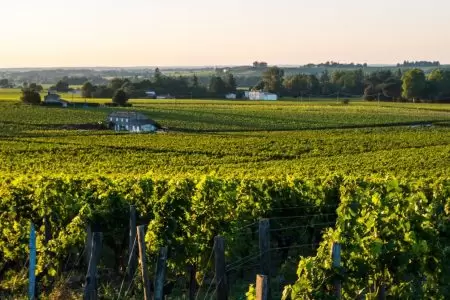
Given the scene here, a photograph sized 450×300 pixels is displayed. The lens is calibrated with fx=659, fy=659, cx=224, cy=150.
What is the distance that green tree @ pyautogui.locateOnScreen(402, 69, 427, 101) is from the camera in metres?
108

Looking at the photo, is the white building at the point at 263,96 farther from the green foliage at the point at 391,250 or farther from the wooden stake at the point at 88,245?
the green foliage at the point at 391,250

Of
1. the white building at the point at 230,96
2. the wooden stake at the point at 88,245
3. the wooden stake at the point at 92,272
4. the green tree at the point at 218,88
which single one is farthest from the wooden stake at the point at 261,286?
the white building at the point at 230,96

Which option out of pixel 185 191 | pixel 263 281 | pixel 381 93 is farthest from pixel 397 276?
pixel 381 93

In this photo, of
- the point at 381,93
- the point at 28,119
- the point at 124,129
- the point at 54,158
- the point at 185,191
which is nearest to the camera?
the point at 185,191

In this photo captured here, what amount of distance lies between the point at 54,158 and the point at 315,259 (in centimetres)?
3194

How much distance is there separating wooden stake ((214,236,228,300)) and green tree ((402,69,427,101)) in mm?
103340

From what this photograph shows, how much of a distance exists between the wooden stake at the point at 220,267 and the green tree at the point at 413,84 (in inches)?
4068

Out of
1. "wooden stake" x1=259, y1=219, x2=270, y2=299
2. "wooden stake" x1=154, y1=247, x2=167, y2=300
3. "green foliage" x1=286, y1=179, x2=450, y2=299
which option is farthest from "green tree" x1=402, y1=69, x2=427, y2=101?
"wooden stake" x1=154, y1=247, x2=167, y2=300

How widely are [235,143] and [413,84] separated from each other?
226ft

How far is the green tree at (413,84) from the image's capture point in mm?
107500

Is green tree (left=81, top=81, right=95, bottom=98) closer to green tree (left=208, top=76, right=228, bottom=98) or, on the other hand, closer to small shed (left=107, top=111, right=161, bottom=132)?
green tree (left=208, top=76, right=228, bottom=98)

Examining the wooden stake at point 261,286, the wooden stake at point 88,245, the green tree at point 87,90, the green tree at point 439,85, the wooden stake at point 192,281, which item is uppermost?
the wooden stake at point 261,286

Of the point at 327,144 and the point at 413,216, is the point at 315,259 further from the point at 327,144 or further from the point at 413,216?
the point at 327,144

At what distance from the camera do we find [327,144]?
4872cm
